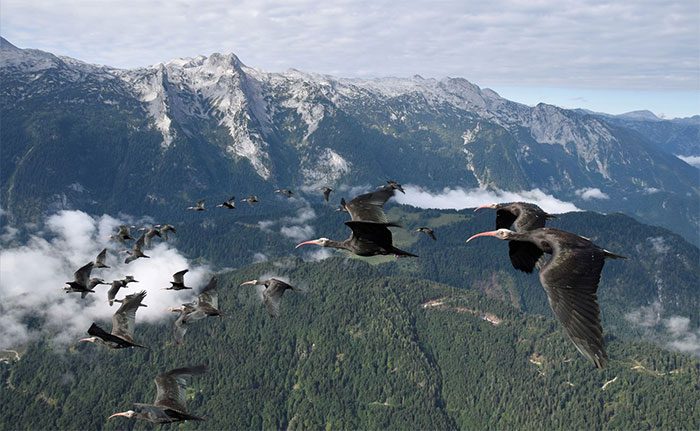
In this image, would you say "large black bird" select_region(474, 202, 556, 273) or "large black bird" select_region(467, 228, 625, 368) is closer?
"large black bird" select_region(467, 228, 625, 368)

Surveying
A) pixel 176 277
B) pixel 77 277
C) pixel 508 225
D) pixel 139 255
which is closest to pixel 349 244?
pixel 508 225

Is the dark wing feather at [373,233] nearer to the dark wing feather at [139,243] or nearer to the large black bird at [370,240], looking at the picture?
the large black bird at [370,240]

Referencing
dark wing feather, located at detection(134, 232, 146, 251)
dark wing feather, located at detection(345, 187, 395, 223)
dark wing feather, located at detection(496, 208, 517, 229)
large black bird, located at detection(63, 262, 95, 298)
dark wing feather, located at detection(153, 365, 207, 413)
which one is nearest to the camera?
dark wing feather, located at detection(496, 208, 517, 229)

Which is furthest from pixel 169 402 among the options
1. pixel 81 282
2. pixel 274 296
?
pixel 81 282

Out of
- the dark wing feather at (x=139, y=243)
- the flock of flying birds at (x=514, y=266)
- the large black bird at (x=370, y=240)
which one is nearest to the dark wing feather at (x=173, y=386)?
the flock of flying birds at (x=514, y=266)

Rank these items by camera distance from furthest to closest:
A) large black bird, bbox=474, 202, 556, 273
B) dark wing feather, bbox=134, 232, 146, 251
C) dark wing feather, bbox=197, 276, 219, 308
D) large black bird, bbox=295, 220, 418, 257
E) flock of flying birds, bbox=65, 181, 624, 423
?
1. dark wing feather, bbox=134, 232, 146, 251
2. dark wing feather, bbox=197, 276, 219, 308
3. large black bird, bbox=295, 220, 418, 257
4. large black bird, bbox=474, 202, 556, 273
5. flock of flying birds, bbox=65, 181, 624, 423

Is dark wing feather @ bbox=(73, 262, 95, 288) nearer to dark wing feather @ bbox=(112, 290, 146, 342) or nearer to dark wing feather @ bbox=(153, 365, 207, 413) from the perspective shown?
dark wing feather @ bbox=(112, 290, 146, 342)

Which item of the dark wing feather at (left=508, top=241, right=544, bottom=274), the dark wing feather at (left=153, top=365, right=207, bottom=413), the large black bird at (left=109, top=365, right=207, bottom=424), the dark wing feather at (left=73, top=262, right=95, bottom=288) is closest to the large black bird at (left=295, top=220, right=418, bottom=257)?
the dark wing feather at (left=508, top=241, right=544, bottom=274)
